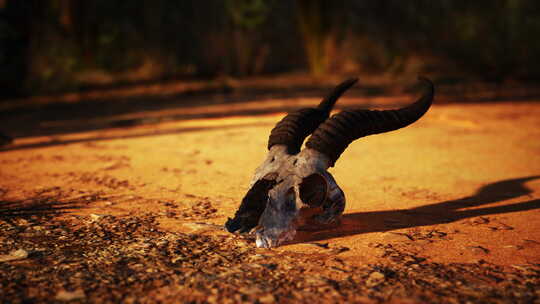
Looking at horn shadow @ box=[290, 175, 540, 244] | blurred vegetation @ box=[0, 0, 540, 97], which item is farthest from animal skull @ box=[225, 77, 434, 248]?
blurred vegetation @ box=[0, 0, 540, 97]

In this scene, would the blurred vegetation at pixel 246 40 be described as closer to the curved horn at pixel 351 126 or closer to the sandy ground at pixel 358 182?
the sandy ground at pixel 358 182

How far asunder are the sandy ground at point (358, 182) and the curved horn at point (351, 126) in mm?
596

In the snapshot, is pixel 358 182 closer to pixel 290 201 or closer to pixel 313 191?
pixel 313 191

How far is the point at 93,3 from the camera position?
17.3m

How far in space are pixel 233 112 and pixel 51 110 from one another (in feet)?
13.2

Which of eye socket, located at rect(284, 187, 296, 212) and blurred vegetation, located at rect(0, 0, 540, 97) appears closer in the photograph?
eye socket, located at rect(284, 187, 296, 212)

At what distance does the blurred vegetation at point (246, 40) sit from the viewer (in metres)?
13.4

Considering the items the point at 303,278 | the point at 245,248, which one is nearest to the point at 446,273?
the point at 303,278

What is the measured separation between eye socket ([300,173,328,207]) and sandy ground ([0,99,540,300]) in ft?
0.70

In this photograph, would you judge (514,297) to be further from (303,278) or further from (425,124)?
(425,124)

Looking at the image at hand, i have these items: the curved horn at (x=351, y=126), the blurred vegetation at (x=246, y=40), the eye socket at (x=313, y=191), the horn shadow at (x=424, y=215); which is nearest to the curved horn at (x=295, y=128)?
the curved horn at (x=351, y=126)

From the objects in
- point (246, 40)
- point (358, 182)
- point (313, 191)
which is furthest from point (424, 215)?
point (246, 40)

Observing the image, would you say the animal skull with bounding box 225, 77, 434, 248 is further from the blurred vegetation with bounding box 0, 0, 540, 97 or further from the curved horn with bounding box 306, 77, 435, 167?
the blurred vegetation with bounding box 0, 0, 540, 97

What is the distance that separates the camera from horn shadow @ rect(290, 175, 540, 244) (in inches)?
141
